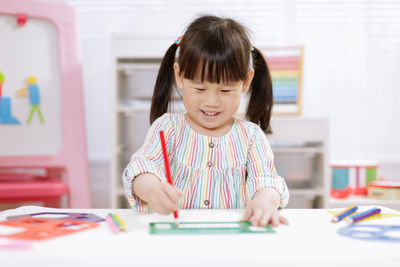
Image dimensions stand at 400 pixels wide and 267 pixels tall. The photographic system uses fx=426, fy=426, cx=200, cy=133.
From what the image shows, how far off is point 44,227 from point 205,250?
21cm

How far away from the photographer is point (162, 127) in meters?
0.89

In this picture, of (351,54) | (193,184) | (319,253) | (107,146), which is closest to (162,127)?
(193,184)

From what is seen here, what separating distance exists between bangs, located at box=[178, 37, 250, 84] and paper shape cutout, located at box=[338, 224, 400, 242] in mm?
380

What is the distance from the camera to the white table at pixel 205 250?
15.9 inches

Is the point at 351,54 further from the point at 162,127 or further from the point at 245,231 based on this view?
the point at 245,231

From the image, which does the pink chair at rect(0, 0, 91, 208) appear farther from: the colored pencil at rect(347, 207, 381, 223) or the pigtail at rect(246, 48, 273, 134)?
the colored pencil at rect(347, 207, 381, 223)

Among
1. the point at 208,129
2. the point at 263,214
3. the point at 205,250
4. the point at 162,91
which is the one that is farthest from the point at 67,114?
the point at 205,250

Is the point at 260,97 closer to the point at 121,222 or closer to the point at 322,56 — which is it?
the point at 121,222

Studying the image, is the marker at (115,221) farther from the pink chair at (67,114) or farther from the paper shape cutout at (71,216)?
the pink chair at (67,114)

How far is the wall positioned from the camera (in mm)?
2039

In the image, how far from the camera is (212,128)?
3.06 ft

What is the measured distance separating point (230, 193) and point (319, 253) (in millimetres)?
473

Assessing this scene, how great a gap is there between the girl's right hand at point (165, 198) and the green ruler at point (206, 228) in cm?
5

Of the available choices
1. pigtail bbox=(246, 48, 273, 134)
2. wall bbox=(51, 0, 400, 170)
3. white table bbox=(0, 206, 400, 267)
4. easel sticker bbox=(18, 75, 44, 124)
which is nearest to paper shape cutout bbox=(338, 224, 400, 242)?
white table bbox=(0, 206, 400, 267)
